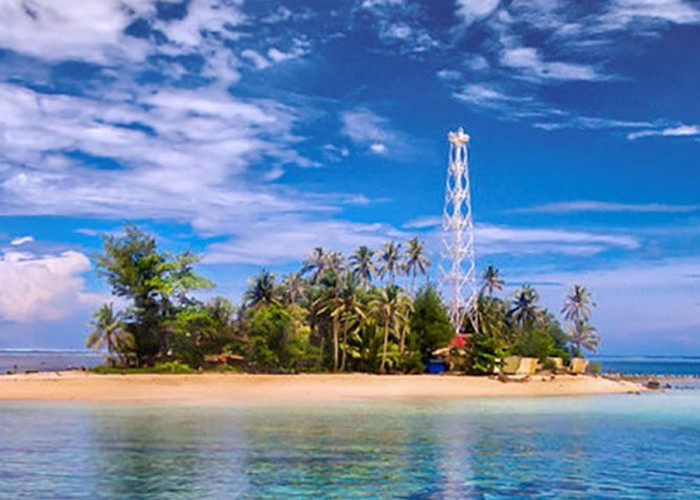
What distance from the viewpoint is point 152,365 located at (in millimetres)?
73688

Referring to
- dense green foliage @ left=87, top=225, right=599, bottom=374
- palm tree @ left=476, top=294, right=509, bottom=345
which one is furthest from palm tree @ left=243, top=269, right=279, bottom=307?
palm tree @ left=476, top=294, right=509, bottom=345

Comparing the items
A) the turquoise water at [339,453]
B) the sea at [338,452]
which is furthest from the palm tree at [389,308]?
the turquoise water at [339,453]

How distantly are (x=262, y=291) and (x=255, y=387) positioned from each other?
20.0 metres

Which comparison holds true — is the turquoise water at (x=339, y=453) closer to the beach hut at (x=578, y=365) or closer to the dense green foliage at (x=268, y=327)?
the dense green foliage at (x=268, y=327)

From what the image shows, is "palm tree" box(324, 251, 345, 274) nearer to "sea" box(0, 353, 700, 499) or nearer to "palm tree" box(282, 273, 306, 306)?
"palm tree" box(282, 273, 306, 306)

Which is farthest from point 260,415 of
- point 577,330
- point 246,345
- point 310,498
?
point 577,330

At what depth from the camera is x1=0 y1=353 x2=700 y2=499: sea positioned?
22.2 meters

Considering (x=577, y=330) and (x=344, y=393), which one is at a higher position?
(x=577, y=330)

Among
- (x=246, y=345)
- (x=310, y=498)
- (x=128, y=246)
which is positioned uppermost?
(x=128, y=246)

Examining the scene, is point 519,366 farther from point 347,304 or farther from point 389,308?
point 347,304

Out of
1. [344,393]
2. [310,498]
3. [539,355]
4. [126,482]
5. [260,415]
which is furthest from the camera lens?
[539,355]

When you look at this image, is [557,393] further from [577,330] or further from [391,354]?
[577,330]

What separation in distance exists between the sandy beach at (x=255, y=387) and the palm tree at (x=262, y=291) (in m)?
12.5

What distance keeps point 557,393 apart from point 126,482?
51181mm
